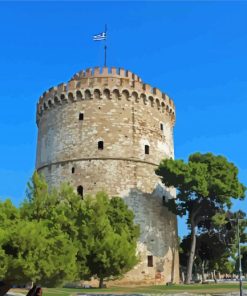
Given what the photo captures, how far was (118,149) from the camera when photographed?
100.0 ft

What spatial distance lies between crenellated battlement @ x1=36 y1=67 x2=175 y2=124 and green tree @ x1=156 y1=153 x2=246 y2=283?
5427mm

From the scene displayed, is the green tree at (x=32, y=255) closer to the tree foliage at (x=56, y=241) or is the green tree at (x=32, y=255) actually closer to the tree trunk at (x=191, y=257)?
the tree foliage at (x=56, y=241)

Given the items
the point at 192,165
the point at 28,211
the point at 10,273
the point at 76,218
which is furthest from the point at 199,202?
the point at 10,273

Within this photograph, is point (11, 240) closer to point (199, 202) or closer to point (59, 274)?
point (59, 274)

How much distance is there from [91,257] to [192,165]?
1160 cm

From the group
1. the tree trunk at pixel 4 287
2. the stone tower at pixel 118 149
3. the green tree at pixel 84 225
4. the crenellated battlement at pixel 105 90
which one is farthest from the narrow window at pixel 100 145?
the tree trunk at pixel 4 287

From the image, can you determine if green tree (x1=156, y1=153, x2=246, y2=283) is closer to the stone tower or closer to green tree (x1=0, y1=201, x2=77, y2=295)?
the stone tower

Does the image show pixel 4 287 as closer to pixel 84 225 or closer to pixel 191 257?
pixel 84 225

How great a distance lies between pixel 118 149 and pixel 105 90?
176 inches

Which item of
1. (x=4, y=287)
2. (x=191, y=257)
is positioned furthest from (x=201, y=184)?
(x=4, y=287)

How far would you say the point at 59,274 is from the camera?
15.5 meters

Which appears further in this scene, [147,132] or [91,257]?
[147,132]

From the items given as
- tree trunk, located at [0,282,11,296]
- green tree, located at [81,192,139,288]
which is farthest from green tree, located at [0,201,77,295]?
green tree, located at [81,192,139,288]

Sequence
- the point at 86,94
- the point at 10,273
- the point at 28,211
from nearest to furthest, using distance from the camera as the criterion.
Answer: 1. the point at 10,273
2. the point at 28,211
3. the point at 86,94
